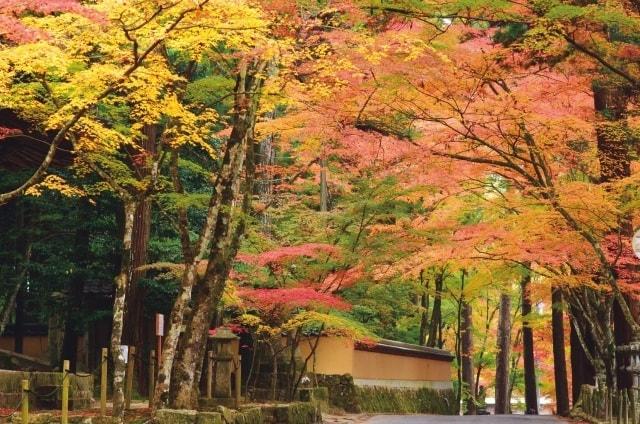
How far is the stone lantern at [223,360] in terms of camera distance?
1584 cm

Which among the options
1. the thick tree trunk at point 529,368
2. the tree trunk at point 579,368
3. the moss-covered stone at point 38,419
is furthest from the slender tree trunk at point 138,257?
the thick tree trunk at point 529,368

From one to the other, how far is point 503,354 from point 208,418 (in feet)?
79.7

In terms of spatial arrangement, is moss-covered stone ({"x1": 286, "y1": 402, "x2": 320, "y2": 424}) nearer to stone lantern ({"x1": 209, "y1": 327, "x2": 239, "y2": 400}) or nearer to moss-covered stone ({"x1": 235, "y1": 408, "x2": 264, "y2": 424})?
moss-covered stone ({"x1": 235, "y1": 408, "x2": 264, "y2": 424})

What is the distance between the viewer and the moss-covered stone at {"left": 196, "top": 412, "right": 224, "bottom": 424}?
11477mm

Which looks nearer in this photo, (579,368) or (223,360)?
(223,360)

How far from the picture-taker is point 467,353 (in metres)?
34.3

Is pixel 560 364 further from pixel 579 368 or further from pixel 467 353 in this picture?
pixel 467 353

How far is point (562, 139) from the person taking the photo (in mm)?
15414

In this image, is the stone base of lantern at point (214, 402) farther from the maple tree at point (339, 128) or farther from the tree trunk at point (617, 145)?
the tree trunk at point (617, 145)

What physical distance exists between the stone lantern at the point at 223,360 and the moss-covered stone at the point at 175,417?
396 centimetres

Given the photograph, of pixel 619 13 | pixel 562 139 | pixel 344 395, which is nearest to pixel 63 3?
pixel 619 13

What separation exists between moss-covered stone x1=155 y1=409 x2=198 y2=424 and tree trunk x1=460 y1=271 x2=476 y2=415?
2268 cm

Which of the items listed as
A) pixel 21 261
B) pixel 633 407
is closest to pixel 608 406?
pixel 633 407

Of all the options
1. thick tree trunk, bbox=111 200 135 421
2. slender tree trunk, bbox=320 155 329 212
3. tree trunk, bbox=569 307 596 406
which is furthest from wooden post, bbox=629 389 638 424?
slender tree trunk, bbox=320 155 329 212
